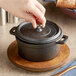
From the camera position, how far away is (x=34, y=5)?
773 mm

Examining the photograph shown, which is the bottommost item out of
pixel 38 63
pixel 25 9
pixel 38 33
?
pixel 38 63

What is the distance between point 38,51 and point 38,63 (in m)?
0.06

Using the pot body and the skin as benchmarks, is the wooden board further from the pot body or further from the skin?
the skin

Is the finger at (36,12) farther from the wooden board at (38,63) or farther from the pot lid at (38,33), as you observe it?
the wooden board at (38,63)

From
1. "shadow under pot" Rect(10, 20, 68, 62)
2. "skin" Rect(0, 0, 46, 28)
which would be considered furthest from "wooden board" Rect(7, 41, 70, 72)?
"skin" Rect(0, 0, 46, 28)

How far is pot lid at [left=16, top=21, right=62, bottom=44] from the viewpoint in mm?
779

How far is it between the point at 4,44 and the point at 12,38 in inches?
2.4

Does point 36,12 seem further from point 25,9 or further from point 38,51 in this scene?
point 38,51

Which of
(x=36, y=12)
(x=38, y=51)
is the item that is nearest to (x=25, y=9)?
(x=36, y=12)

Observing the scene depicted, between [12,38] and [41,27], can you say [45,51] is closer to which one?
[41,27]

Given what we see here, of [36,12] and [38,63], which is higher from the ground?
[36,12]

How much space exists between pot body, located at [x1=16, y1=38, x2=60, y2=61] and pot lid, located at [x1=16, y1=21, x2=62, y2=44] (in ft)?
0.06

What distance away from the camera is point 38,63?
2.69 feet

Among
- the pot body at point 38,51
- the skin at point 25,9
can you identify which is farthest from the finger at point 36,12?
the pot body at point 38,51
